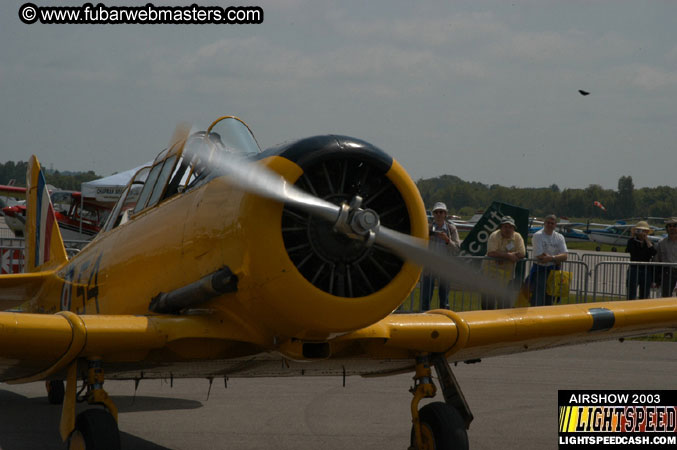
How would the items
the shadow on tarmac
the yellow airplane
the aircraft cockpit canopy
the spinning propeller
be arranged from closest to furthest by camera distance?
the spinning propeller, the yellow airplane, the aircraft cockpit canopy, the shadow on tarmac

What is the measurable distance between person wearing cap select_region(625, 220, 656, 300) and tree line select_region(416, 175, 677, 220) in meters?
101

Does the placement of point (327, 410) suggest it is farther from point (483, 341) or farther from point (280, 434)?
point (483, 341)

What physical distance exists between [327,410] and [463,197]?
115519 millimetres

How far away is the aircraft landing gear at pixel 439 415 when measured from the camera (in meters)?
5.02

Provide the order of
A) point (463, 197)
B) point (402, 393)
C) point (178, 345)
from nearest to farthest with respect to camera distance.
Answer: point (178, 345), point (402, 393), point (463, 197)

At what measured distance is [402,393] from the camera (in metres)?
8.10

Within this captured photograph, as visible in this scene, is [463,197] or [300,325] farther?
[463,197]

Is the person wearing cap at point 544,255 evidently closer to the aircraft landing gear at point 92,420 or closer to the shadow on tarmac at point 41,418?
the shadow on tarmac at point 41,418

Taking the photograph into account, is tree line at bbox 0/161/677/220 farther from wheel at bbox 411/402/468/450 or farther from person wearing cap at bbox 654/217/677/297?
wheel at bbox 411/402/468/450

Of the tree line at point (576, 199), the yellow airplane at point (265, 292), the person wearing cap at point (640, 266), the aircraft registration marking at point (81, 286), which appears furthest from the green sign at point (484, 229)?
the tree line at point (576, 199)

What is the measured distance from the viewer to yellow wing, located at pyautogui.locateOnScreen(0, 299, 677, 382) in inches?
181

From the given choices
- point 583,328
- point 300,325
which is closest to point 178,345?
point 300,325

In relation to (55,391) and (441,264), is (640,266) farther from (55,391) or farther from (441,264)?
(441,264)

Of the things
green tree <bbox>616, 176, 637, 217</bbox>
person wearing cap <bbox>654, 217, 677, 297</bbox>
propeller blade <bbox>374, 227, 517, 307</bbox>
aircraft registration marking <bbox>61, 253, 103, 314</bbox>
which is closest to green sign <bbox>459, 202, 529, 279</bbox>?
person wearing cap <bbox>654, 217, 677, 297</bbox>
